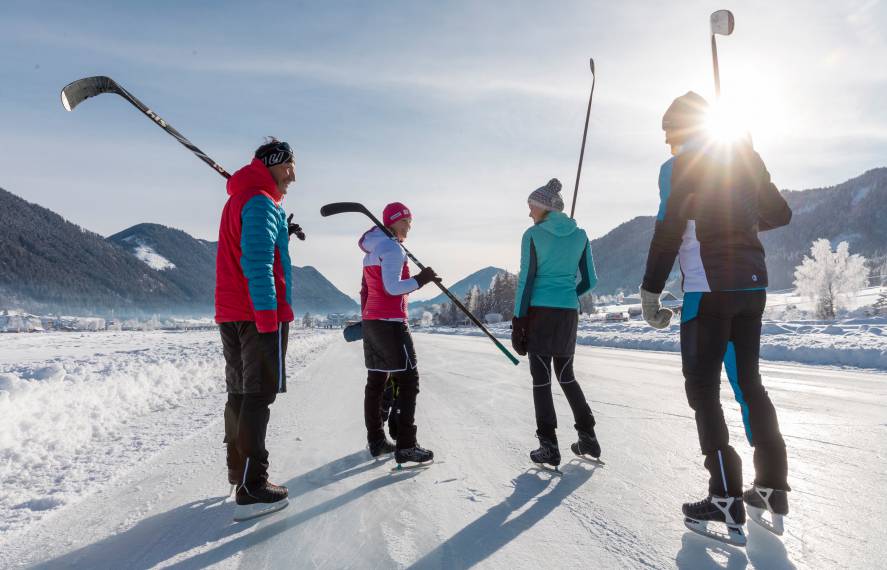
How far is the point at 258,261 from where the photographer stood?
9.06 feet

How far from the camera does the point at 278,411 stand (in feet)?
20.2

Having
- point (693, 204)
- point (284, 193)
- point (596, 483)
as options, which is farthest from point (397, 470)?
point (693, 204)

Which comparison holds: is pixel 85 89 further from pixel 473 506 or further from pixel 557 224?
pixel 473 506

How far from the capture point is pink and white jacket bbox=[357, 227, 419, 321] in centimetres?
368

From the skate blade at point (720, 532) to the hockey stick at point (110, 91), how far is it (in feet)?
10.00

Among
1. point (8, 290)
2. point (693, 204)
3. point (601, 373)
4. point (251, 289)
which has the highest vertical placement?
point (8, 290)

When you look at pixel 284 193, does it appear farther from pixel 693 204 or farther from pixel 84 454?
pixel 84 454

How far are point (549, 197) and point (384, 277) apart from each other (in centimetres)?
143

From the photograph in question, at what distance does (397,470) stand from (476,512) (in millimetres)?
1040

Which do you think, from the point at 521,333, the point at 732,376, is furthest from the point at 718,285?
the point at 521,333

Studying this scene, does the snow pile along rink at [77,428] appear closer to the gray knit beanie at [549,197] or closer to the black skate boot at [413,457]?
the black skate boot at [413,457]

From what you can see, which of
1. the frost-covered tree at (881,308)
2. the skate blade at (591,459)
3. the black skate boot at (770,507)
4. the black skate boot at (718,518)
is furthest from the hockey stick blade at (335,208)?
the frost-covered tree at (881,308)

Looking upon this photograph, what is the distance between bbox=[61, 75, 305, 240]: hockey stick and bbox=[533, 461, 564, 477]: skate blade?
2.46m

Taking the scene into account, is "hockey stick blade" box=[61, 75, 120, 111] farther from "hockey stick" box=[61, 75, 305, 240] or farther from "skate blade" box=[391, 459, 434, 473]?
"skate blade" box=[391, 459, 434, 473]
